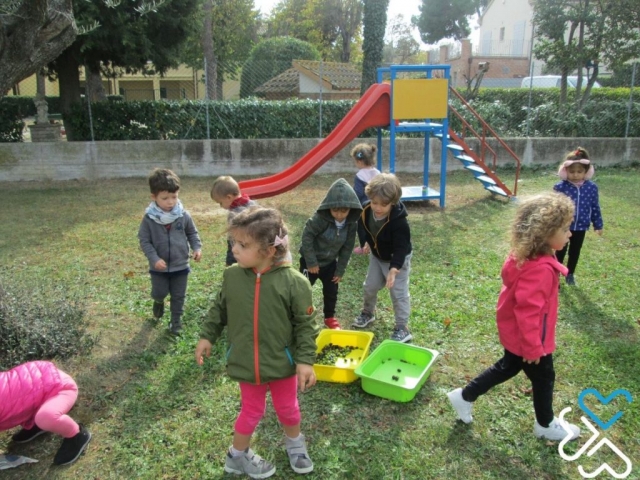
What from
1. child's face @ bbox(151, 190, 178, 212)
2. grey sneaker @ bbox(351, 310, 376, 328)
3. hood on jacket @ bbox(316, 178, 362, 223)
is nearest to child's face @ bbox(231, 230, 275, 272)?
hood on jacket @ bbox(316, 178, 362, 223)

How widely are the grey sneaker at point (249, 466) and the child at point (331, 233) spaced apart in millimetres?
1606

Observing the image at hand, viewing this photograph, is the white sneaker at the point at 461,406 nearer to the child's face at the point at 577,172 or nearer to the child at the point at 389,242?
the child at the point at 389,242

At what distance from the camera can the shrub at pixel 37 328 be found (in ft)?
12.2

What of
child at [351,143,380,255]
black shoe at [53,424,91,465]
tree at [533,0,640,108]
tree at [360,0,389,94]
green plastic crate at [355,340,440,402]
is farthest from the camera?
tree at [533,0,640,108]

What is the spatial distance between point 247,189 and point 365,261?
9.74 feet

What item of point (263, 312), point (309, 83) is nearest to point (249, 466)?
point (263, 312)

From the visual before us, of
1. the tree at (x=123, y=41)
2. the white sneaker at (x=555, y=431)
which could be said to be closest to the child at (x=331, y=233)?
the white sneaker at (x=555, y=431)

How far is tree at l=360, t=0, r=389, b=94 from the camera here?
13.3 metres

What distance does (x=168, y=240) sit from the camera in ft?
14.0

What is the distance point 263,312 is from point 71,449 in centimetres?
143

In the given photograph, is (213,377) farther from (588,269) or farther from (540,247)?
(588,269)

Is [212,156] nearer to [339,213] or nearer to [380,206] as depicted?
[339,213]

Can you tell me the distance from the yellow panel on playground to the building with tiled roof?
7.48 metres
